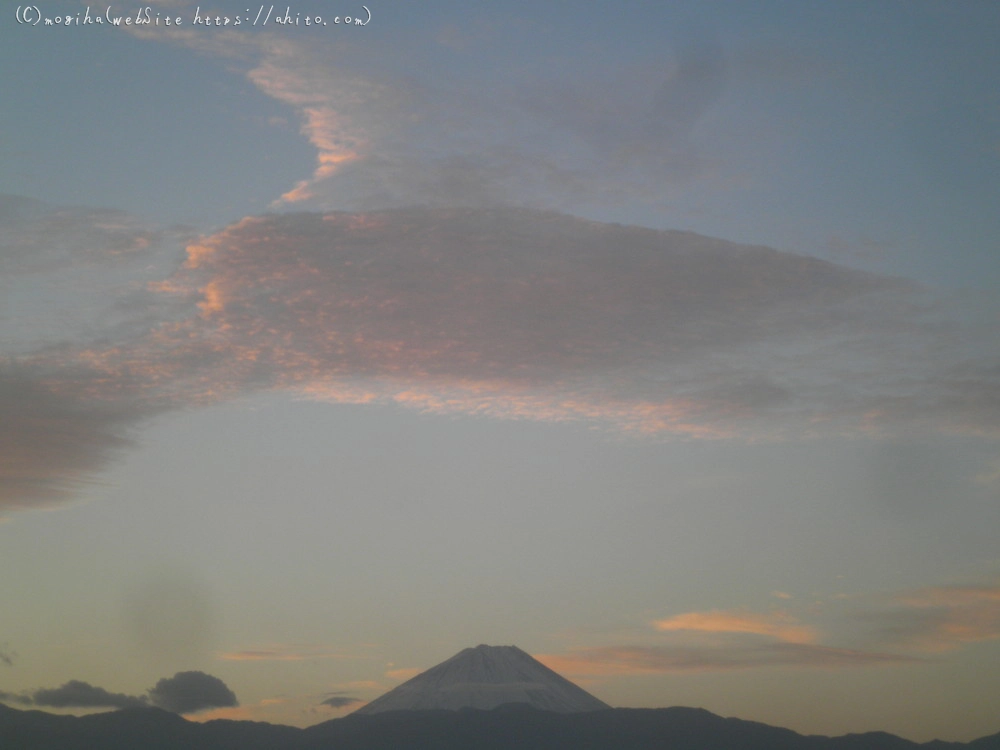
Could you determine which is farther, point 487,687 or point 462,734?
point 487,687

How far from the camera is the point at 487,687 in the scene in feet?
517

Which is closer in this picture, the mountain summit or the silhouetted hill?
the silhouetted hill

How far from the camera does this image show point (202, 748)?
186m

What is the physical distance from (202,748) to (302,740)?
2372cm

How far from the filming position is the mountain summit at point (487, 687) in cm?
15600

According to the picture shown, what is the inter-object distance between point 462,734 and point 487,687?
856cm

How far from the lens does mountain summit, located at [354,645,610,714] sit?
512 ft

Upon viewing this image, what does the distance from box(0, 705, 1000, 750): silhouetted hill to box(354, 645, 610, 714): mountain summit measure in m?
1.77

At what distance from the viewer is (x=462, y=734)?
155125mm

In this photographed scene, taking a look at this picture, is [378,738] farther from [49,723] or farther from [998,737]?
[998,737]

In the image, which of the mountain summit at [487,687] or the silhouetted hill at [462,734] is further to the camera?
the mountain summit at [487,687]

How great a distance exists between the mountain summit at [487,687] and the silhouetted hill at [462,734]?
177 centimetres

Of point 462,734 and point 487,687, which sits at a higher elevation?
point 487,687

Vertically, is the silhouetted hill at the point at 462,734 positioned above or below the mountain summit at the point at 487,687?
below
